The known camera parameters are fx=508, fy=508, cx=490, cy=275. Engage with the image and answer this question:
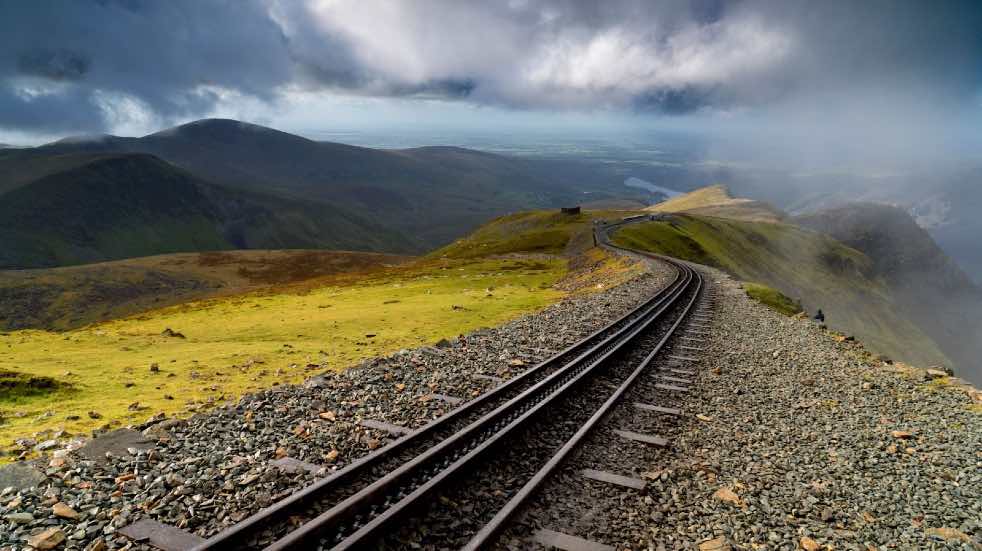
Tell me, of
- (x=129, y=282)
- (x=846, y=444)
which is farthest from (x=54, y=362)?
(x=129, y=282)

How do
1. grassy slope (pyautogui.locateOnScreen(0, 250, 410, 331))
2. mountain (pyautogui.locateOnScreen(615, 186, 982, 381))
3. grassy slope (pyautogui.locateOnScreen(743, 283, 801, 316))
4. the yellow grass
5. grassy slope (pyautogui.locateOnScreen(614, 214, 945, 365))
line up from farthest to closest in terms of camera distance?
grassy slope (pyautogui.locateOnScreen(0, 250, 410, 331)) → mountain (pyautogui.locateOnScreen(615, 186, 982, 381)) → grassy slope (pyautogui.locateOnScreen(614, 214, 945, 365)) → grassy slope (pyautogui.locateOnScreen(743, 283, 801, 316)) → the yellow grass

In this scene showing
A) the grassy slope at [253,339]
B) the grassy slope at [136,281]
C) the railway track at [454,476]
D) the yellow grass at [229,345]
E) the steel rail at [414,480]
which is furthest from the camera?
the grassy slope at [136,281]

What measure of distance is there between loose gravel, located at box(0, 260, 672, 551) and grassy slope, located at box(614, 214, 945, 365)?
70.8 meters

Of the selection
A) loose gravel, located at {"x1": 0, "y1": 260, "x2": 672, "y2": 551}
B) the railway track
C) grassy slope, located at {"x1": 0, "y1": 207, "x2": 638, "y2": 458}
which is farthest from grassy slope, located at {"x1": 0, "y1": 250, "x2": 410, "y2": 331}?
the railway track

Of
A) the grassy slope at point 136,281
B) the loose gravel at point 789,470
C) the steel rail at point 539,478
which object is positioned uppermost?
the steel rail at point 539,478

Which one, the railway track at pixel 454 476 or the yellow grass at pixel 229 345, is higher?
the railway track at pixel 454 476

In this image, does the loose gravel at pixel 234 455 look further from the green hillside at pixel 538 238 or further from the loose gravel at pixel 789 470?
the green hillside at pixel 538 238

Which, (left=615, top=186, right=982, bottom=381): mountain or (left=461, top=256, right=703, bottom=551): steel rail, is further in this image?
(left=615, top=186, right=982, bottom=381): mountain

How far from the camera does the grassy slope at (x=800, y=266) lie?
93.4m

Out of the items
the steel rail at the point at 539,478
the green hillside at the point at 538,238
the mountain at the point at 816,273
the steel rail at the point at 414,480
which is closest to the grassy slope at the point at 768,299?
the steel rail at the point at 539,478

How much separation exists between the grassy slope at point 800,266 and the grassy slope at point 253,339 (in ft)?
124

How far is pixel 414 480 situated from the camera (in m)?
9.80

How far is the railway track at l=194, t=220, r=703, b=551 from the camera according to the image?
26.0 ft

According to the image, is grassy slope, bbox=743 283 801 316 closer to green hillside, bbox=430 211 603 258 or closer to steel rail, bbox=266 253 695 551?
steel rail, bbox=266 253 695 551
